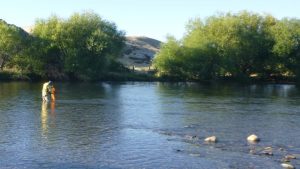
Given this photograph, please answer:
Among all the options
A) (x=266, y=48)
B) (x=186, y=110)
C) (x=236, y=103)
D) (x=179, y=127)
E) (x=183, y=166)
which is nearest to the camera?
(x=183, y=166)

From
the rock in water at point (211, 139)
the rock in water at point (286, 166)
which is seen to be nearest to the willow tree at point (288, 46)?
the rock in water at point (211, 139)

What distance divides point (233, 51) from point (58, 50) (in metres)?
43.6

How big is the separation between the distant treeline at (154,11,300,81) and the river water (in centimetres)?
5940

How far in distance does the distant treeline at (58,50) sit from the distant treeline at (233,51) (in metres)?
17.4

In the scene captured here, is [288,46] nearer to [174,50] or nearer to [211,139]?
[174,50]

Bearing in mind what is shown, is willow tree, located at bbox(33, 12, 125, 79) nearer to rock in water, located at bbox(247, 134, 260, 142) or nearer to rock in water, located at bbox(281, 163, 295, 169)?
Result: rock in water, located at bbox(247, 134, 260, 142)

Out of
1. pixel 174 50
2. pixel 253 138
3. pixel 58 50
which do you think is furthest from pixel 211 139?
pixel 174 50

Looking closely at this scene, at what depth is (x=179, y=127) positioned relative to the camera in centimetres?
4222

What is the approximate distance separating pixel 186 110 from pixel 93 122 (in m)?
14.2

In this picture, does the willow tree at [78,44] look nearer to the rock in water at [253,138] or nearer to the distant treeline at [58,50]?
the distant treeline at [58,50]

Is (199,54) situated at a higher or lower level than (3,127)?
higher

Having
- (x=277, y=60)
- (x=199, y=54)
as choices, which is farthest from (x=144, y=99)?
(x=277, y=60)

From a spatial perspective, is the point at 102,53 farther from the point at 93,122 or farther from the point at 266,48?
the point at 93,122

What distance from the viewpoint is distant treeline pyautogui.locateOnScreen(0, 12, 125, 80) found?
109m
